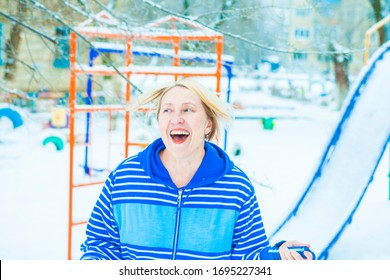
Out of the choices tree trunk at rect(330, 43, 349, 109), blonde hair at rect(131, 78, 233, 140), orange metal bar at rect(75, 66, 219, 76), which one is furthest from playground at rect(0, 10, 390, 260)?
tree trunk at rect(330, 43, 349, 109)

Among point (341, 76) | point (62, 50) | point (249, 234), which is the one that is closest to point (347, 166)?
point (62, 50)

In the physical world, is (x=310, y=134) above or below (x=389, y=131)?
below

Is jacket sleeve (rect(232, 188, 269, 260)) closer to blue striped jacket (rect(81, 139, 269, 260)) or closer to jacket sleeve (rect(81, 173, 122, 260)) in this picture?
blue striped jacket (rect(81, 139, 269, 260))

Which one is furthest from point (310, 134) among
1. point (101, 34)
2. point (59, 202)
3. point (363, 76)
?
point (101, 34)

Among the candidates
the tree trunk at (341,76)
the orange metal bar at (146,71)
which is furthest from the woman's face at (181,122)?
the tree trunk at (341,76)

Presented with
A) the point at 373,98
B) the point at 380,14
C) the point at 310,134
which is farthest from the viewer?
the point at 380,14

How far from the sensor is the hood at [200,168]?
129 centimetres

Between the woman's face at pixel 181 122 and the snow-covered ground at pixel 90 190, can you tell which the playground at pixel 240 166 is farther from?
the woman's face at pixel 181 122

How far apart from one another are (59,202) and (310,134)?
22.8ft

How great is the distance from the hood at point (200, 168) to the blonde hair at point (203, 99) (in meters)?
0.09

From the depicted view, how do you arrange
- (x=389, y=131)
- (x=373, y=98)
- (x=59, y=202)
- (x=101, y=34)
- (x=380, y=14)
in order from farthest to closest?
(x=380, y=14) → (x=59, y=202) → (x=373, y=98) → (x=389, y=131) → (x=101, y=34)

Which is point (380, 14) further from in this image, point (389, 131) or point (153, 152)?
point (153, 152)

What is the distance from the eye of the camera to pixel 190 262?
4.37 ft

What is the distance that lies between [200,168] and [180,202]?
10cm
